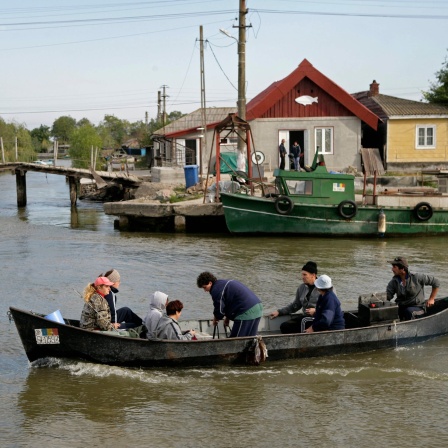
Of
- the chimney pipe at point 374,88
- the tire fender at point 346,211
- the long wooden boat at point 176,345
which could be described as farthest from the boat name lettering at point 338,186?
the chimney pipe at point 374,88

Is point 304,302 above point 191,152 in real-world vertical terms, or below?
below

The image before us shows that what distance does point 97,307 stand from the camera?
10758mm

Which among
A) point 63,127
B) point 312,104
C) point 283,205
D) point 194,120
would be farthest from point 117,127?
point 283,205

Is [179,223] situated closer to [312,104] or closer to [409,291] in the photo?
[312,104]

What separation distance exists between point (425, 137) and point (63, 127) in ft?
515

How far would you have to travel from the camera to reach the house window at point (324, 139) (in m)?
35.6

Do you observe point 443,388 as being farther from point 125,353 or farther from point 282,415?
point 125,353

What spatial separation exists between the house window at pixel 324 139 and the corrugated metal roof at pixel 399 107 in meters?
2.96

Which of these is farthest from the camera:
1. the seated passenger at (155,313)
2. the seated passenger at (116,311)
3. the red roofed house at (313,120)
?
the red roofed house at (313,120)

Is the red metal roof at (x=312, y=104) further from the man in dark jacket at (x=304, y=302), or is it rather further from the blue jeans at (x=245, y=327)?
the blue jeans at (x=245, y=327)

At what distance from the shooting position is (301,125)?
35469mm

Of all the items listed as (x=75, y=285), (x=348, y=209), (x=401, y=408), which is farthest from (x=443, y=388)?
(x=348, y=209)

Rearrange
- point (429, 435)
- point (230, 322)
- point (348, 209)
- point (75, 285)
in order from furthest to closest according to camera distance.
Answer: point (348, 209)
point (75, 285)
point (230, 322)
point (429, 435)

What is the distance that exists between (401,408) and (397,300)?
117 inches
